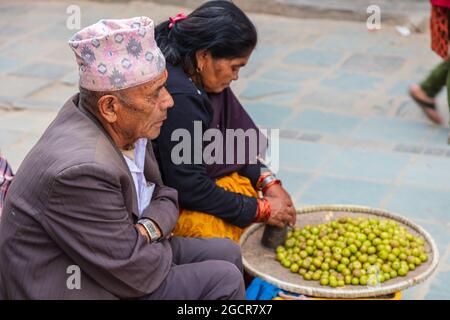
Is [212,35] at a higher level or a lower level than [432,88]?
higher

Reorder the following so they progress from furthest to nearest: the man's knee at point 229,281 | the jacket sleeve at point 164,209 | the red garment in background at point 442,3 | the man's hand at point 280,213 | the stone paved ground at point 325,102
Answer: the red garment in background at point 442,3 < the stone paved ground at point 325,102 < the man's hand at point 280,213 < the jacket sleeve at point 164,209 < the man's knee at point 229,281

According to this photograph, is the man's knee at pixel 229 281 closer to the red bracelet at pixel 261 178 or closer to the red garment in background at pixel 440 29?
the red bracelet at pixel 261 178

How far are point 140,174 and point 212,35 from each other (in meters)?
0.67

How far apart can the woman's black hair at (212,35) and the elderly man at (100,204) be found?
1.69ft

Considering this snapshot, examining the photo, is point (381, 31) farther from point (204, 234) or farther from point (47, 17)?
point (204, 234)

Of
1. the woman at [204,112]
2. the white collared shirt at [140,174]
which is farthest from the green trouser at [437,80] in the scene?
the white collared shirt at [140,174]

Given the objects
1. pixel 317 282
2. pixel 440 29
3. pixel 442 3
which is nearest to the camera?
pixel 317 282

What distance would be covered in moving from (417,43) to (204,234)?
14.4 ft

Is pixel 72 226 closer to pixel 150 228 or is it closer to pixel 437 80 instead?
pixel 150 228

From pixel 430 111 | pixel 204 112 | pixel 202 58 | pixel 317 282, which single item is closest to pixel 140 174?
pixel 204 112

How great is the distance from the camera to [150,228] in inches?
116

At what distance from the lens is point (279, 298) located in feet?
10.6

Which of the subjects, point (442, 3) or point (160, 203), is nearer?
point (160, 203)

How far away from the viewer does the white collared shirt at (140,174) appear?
3051 millimetres
